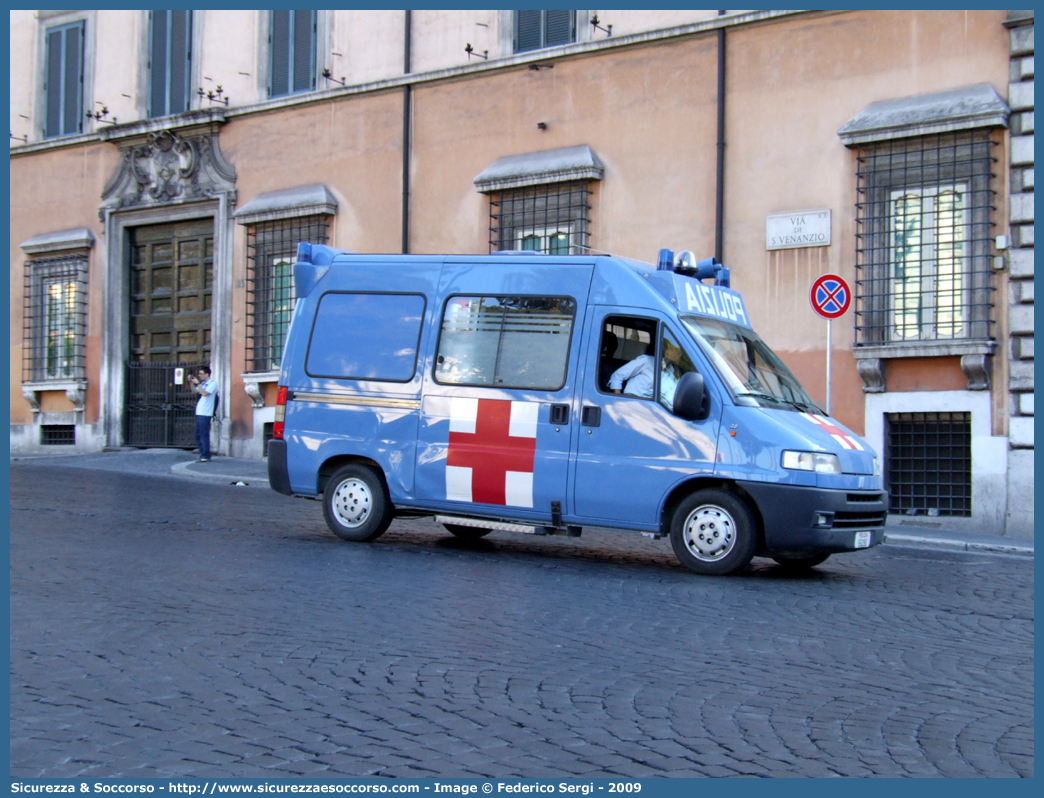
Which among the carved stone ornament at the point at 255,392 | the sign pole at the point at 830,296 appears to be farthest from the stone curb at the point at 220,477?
the sign pole at the point at 830,296

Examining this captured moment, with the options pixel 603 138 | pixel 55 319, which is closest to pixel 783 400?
pixel 603 138

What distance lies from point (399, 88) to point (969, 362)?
1027cm

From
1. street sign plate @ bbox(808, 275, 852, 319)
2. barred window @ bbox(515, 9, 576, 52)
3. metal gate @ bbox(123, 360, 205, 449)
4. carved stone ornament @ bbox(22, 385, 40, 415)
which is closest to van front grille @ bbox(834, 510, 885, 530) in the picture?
street sign plate @ bbox(808, 275, 852, 319)

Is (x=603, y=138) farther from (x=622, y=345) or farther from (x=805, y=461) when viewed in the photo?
(x=805, y=461)

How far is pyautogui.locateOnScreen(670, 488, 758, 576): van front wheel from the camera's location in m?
9.12

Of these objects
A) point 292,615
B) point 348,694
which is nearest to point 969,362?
point 292,615

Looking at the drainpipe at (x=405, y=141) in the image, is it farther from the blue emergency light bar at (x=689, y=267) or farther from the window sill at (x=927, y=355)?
the blue emergency light bar at (x=689, y=267)

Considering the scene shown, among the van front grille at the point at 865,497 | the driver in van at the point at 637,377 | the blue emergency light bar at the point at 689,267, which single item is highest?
the blue emergency light bar at the point at 689,267

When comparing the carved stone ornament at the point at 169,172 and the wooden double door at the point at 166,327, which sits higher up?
the carved stone ornament at the point at 169,172

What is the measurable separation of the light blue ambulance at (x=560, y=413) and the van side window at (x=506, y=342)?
14mm

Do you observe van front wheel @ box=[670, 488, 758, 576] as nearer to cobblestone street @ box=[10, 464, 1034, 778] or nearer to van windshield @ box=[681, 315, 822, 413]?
cobblestone street @ box=[10, 464, 1034, 778]

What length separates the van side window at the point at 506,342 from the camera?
1002cm

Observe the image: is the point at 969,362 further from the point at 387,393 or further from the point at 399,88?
the point at 399,88

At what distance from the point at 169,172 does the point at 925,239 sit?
13.9 meters
